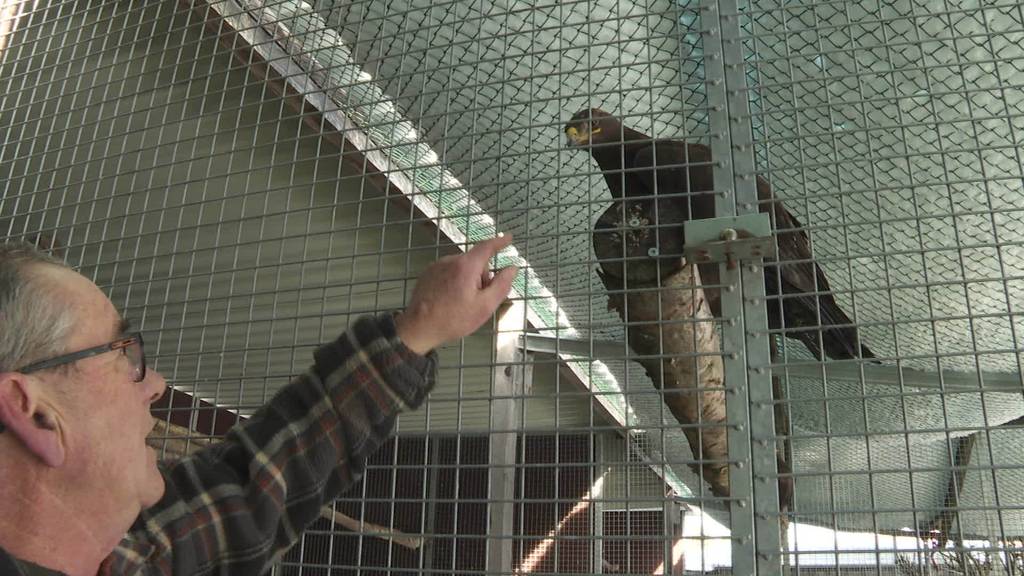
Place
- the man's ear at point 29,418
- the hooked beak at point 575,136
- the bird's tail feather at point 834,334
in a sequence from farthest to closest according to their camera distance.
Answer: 1. the hooked beak at point 575,136
2. the bird's tail feather at point 834,334
3. the man's ear at point 29,418

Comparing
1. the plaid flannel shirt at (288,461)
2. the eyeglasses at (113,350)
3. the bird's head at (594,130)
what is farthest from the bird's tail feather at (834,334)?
the eyeglasses at (113,350)

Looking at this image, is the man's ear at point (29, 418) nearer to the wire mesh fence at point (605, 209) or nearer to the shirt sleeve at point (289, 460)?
the shirt sleeve at point (289, 460)

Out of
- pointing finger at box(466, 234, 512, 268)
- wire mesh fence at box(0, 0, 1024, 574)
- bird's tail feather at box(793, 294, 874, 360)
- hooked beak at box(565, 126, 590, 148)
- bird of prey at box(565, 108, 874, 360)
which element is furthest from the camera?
hooked beak at box(565, 126, 590, 148)

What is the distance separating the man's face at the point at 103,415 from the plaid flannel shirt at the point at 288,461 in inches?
5.5

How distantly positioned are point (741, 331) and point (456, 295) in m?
0.38

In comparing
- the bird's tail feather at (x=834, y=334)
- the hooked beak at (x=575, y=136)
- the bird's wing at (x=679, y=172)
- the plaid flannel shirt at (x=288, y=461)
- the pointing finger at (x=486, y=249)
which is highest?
the hooked beak at (x=575, y=136)

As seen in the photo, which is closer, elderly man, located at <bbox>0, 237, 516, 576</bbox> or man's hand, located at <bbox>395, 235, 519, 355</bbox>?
elderly man, located at <bbox>0, 237, 516, 576</bbox>

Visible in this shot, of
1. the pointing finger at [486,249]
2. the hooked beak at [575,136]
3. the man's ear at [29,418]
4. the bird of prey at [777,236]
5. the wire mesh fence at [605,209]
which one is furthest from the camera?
the hooked beak at [575,136]

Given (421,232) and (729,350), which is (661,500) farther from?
(421,232)

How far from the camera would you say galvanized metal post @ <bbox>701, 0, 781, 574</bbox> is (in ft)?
2.81

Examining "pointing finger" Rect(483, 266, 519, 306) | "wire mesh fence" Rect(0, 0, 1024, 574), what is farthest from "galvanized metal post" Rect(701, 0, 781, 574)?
"pointing finger" Rect(483, 266, 519, 306)

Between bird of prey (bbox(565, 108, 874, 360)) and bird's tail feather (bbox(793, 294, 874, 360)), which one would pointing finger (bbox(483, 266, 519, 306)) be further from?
bird's tail feather (bbox(793, 294, 874, 360))

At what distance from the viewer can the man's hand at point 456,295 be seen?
2.76 ft

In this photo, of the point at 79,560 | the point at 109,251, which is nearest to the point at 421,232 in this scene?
the point at 109,251
